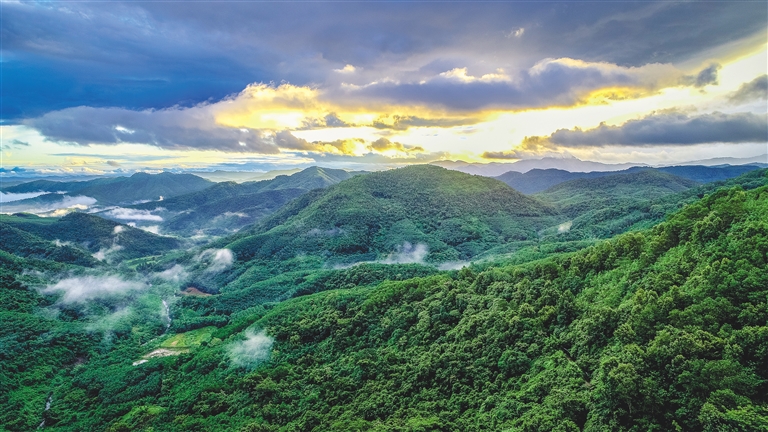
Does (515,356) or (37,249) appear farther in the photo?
(37,249)

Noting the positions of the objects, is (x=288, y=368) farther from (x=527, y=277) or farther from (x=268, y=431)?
(x=527, y=277)

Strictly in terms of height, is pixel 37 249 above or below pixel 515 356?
below

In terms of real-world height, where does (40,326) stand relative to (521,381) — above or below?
below

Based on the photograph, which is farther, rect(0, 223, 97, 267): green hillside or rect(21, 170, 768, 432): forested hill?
rect(0, 223, 97, 267): green hillside

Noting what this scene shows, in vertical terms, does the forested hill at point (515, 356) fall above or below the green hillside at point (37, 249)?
above

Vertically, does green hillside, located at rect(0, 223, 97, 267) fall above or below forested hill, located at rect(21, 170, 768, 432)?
below

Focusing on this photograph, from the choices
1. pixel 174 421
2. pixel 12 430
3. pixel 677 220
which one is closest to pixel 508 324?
pixel 677 220

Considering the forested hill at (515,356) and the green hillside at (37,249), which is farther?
the green hillside at (37,249)

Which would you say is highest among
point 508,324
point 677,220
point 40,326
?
point 677,220
